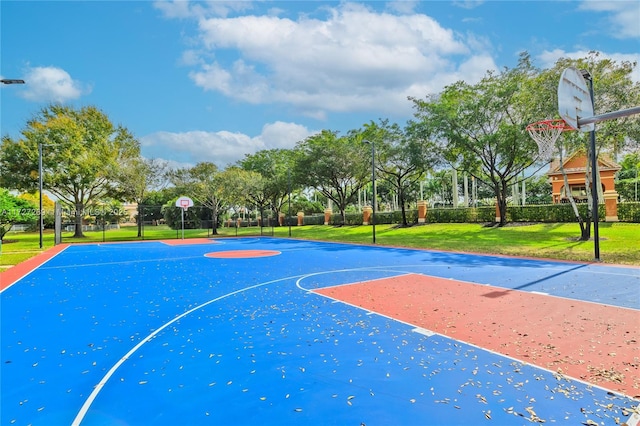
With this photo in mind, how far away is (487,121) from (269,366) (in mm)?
22610

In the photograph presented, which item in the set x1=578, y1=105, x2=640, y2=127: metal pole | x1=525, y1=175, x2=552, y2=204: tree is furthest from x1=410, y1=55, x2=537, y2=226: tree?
x1=525, y1=175, x2=552, y2=204: tree

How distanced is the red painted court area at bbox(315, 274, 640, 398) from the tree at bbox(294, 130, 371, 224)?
77.1ft

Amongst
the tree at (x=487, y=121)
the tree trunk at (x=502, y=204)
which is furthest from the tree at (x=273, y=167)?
the tree trunk at (x=502, y=204)

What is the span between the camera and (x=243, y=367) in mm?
4199

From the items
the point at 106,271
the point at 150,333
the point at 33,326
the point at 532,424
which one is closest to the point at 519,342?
the point at 532,424

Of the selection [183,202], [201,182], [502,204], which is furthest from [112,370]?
[201,182]

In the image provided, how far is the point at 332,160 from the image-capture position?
31.4 metres

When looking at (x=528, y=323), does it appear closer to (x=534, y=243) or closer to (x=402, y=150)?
(x=534, y=243)

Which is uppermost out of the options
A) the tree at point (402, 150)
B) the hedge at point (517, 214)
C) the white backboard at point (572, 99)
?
the tree at point (402, 150)

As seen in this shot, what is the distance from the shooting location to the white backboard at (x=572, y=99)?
7.86 m

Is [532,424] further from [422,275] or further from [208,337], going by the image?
[422,275]

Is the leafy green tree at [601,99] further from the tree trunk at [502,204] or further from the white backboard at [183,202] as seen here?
the white backboard at [183,202]

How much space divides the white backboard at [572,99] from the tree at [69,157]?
101 feet

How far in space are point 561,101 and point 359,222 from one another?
2867 centimetres
